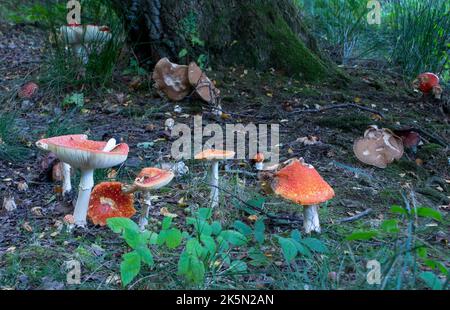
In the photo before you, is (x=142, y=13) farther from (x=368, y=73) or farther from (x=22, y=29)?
(x=22, y=29)

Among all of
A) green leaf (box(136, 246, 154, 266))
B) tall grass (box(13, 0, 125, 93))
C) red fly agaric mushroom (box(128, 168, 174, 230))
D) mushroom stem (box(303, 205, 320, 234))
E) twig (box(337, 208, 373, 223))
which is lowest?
twig (box(337, 208, 373, 223))

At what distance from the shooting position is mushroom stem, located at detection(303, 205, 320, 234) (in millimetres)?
2949

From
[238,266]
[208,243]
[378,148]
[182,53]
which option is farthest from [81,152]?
[182,53]

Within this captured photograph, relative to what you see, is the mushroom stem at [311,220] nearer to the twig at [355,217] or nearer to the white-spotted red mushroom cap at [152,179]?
the twig at [355,217]

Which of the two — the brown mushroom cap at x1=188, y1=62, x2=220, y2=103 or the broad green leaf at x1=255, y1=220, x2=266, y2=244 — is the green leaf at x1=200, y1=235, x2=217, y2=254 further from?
the brown mushroom cap at x1=188, y1=62, x2=220, y2=103

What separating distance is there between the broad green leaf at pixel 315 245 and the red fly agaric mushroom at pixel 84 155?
1051mm

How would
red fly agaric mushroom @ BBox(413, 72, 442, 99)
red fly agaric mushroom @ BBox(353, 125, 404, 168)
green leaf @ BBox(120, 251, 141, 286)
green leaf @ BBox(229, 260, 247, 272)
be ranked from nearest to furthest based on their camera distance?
green leaf @ BBox(120, 251, 141, 286) → green leaf @ BBox(229, 260, 247, 272) → red fly agaric mushroom @ BBox(353, 125, 404, 168) → red fly agaric mushroom @ BBox(413, 72, 442, 99)

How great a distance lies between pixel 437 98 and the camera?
563cm

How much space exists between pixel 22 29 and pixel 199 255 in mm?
7854

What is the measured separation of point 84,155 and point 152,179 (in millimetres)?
375

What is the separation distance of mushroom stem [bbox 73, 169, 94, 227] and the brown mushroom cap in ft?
7.13

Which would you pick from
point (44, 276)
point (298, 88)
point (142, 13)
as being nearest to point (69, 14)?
point (142, 13)

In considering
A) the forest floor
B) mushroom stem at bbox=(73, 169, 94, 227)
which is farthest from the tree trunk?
mushroom stem at bbox=(73, 169, 94, 227)

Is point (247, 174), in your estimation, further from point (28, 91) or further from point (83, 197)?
point (28, 91)
